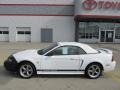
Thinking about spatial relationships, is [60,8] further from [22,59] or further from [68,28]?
[22,59]

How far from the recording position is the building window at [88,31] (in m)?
37.0

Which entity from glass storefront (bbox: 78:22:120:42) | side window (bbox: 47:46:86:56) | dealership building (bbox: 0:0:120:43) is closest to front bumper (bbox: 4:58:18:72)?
side window (bbox: 47:46:86:56)

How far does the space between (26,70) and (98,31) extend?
95.6ft

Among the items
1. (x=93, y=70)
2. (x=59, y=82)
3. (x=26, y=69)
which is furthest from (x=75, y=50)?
(x=26, y=69)

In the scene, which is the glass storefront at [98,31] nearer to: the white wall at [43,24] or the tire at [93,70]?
the white wall at [43,24]

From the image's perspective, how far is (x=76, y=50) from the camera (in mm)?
9719

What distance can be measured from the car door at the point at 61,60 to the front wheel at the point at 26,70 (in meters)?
0.43

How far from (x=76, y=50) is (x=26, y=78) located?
7.41 ft

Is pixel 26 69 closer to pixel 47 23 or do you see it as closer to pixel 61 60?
pixel 61 60

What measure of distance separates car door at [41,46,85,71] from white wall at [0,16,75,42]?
27328 mm

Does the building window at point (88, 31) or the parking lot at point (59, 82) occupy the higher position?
the building window at point (88, 31)

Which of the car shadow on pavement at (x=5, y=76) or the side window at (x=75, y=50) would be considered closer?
the car shadow on pavement at (x=5, y=76)

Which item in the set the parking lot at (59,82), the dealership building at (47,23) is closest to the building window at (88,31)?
the dealership building at (47,23)

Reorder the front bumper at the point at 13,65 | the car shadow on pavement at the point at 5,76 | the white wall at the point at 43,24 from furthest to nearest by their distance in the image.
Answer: the white wall at the point at 43,24
the front bumper at the point at 13,65
the car shadow on pavement at the point at 5,76
